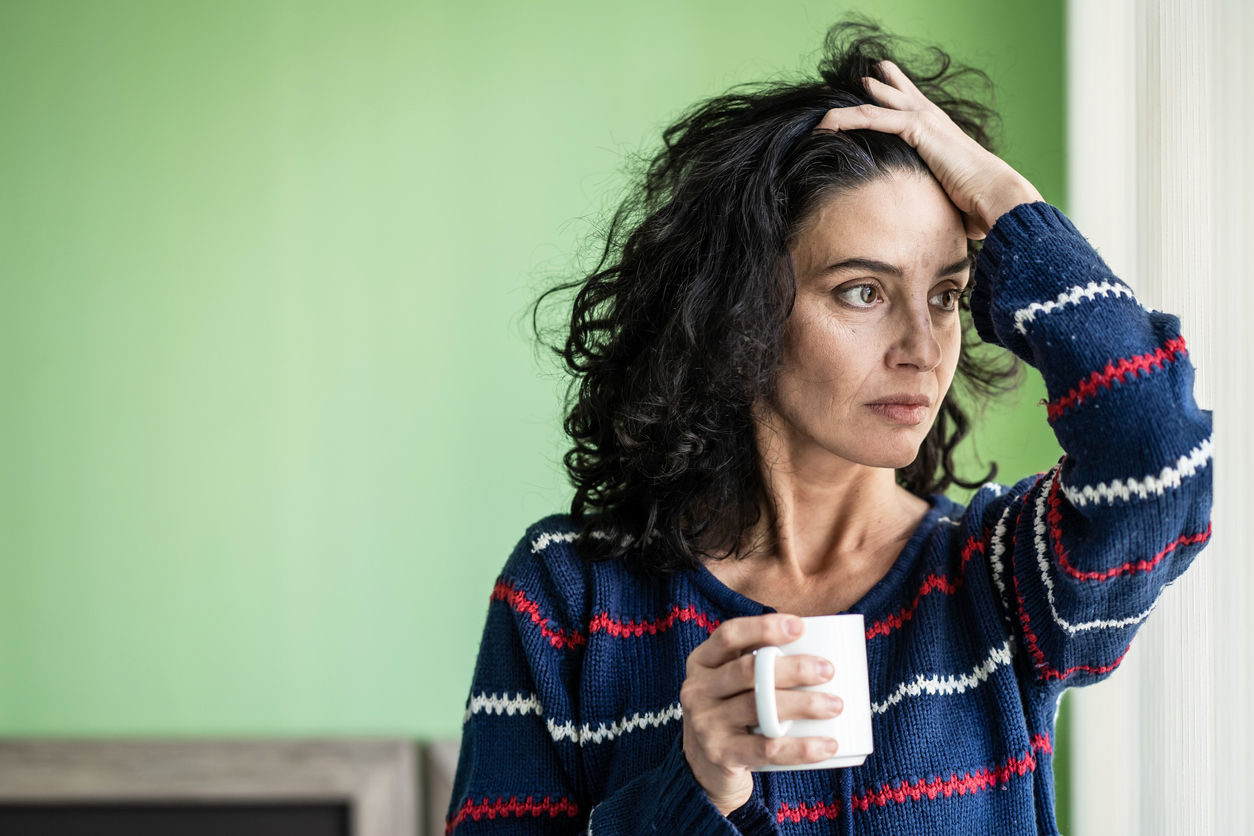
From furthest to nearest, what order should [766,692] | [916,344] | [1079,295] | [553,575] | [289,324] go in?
[289,324], [553,575], [916,344], [1079,295], [766,692]

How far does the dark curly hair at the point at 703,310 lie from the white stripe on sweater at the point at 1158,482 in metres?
0.31

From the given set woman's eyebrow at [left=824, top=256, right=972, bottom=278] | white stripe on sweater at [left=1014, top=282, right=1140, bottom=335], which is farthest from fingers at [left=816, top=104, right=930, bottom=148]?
white stripe on sweater at [left=1014, top=282, right=1140, bottom=335]

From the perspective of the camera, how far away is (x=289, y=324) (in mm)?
1562

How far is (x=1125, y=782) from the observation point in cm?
102

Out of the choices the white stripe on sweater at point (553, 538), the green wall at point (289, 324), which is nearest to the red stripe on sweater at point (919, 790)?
the white stripe on sweater at point (553, 538)

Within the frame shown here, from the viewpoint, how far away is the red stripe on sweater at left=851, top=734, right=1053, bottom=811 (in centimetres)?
81

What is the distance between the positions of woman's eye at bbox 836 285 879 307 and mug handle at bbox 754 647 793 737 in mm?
378

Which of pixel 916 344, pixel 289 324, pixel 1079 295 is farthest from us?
pixel 289 324

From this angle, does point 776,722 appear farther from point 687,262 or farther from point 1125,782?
point 1125,782

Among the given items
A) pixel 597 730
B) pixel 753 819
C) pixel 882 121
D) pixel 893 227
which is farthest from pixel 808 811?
pixel 882 121

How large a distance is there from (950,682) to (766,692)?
31 centimetres

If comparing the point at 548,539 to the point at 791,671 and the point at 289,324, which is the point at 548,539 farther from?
the point at 289,324

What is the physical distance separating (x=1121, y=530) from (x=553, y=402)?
1.01 m

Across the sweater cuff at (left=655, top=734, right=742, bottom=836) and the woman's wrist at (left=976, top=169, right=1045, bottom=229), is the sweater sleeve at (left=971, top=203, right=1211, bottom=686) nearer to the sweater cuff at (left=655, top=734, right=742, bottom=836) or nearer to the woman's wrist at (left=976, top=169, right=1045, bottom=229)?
the woman's wrist at (left=976, top=169, right=1045, bottom=229)
